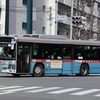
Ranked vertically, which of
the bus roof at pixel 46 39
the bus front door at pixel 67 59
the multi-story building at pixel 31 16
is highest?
the multi-story building at pixel 31 16

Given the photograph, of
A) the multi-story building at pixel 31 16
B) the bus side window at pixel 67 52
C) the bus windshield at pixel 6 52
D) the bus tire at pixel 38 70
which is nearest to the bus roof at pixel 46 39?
the bus side window at pixel 67 52

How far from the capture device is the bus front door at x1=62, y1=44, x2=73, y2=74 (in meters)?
27.1

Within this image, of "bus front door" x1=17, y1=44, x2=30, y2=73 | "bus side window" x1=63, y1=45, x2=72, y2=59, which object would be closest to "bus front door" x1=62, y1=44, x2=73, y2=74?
"bus side window" x1=63, y1=45, x2=72, y2=59

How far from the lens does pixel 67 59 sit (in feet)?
89.6

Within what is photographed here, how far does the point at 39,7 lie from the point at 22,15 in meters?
4.47

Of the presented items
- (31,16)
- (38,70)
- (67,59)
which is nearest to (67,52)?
(67,59)

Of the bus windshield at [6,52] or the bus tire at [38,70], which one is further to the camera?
the bus tire at [38,70]

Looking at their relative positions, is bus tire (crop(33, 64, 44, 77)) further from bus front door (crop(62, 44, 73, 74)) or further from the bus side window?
the bus side window

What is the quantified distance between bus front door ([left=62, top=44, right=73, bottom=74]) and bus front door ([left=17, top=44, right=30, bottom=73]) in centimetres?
313

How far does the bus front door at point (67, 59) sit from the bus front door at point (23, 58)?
3134 mm

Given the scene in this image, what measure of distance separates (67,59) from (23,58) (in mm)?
3941

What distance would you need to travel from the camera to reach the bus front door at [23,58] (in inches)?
974

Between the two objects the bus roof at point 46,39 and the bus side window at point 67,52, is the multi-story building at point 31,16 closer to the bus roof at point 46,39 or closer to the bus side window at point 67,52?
the bus roof at point 46,39

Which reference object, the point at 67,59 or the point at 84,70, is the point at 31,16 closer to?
the point at 84,70
